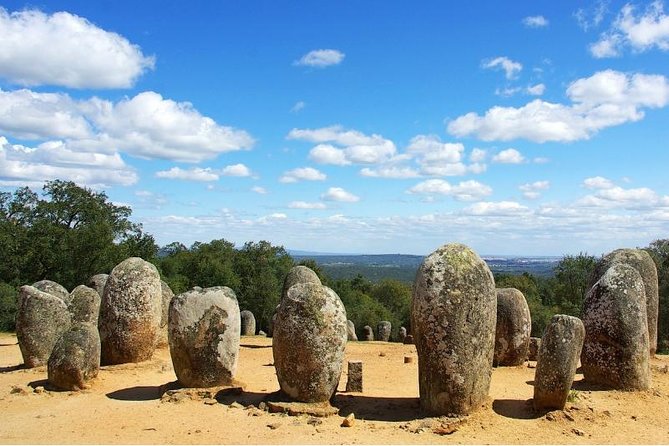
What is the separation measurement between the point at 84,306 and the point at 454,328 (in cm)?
1305

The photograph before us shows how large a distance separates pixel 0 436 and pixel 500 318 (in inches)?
507

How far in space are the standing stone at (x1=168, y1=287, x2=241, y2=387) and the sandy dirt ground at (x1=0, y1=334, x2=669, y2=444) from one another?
57cm

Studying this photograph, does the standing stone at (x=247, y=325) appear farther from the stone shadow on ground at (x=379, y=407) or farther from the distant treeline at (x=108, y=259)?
the stone shadow on ground at (x=379, y=407)

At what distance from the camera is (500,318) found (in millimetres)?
16672

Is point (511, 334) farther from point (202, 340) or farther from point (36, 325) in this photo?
point (36, 325)

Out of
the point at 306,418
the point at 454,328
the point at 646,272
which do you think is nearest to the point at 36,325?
the point at 306,418

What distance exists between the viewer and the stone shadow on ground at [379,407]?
1050 cm

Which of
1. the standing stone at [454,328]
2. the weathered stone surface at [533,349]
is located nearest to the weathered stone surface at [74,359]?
the standing stone at [454,328]

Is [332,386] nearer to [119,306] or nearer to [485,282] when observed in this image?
[485,282]

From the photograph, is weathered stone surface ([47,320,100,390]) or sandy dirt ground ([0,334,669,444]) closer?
sandy dirt ground ([0,334,669,444])

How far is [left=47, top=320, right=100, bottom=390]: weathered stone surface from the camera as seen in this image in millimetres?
12703

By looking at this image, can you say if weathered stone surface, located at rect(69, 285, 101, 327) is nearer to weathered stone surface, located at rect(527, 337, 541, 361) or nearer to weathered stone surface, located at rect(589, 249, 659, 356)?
weathered stone surface, located at rect(527, 337, 541, 361)

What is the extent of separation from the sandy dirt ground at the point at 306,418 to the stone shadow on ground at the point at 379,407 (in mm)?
21

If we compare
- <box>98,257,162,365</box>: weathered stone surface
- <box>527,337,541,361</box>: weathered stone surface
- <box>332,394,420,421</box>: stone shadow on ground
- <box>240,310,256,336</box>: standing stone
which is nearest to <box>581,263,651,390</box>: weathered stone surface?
<box>332,394,420,421</box>: stone shadow on ground
